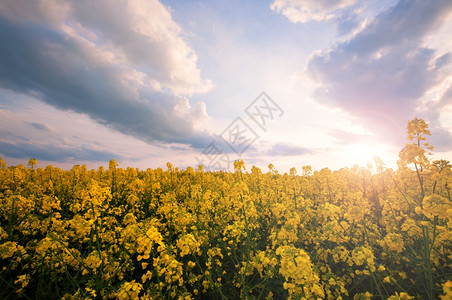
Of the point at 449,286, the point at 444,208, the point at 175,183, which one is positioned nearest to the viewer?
the point at 449,286

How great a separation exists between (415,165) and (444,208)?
154 cm

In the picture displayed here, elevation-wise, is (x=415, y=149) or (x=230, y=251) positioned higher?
(x=415, y=149)

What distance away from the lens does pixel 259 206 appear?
6.08 meters

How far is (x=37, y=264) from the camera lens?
125 inches

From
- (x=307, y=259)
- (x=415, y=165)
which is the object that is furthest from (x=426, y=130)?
(x=307, y=259)

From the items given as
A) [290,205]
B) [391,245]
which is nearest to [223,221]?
[290,205]

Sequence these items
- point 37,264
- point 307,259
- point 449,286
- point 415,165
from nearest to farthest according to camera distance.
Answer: point 449,286 < point 307,259 < point 37,264 < point 415,165

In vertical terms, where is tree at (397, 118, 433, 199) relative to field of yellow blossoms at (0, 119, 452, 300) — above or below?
above

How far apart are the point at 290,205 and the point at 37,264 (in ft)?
17.8

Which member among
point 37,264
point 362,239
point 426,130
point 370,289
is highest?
point 426,130

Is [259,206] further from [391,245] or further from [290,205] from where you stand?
[391,245]

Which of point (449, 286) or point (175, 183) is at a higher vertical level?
point (175, 183)

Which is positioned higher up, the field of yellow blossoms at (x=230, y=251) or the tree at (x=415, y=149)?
the tree at (x=415, y=149)

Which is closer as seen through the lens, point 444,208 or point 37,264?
point 444,208
